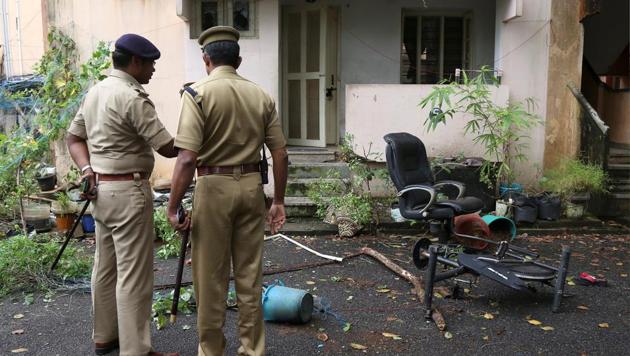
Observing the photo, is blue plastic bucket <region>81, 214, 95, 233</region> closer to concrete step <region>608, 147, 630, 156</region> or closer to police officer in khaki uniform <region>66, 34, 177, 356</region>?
police officer in khaki uniform <region>66, 34, 177, 356</region>

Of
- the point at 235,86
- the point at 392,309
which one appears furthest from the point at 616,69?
the point at 235,86

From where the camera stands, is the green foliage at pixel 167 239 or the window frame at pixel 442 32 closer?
the green foliage at pixel 167 239

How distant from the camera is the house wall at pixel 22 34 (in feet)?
42.6

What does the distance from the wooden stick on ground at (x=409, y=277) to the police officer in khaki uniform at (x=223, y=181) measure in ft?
5.13

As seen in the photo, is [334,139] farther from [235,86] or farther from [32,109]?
[235,86]

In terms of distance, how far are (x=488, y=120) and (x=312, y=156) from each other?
276cm

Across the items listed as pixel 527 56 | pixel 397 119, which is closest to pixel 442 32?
pixel 527 56

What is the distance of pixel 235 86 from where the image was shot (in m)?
3.26

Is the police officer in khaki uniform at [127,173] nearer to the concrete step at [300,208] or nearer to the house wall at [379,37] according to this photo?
the concrete step at [300,208]

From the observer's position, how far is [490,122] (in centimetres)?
812

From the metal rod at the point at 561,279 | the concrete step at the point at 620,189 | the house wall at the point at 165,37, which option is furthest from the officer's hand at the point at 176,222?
the concrete step at the point at 620,189

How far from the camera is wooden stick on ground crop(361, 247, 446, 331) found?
4.32 meters

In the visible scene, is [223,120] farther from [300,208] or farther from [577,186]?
[577,186]

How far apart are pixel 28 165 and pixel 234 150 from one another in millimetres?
5628
